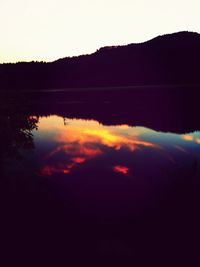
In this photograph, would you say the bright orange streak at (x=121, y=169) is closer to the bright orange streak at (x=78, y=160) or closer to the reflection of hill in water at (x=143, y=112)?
the bright orange streak at (x=78, y=160)

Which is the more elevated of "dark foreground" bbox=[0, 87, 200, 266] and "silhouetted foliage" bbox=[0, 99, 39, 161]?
"silhouetted foliage" bbox=[0, 99, 39, 161]

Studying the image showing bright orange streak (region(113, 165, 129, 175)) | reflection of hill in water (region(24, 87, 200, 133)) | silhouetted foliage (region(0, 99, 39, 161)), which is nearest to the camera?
silhouetted foliage (region(0, 99, 39, 161))

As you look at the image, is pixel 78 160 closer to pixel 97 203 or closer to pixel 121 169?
pixel 121 169

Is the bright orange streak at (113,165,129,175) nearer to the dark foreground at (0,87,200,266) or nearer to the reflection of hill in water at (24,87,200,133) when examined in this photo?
the dark foreground at (0,87,200,266)

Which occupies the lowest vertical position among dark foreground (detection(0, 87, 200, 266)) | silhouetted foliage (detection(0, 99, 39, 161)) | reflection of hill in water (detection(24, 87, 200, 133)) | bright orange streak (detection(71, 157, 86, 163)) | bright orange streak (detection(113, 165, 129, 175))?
bright orange streak (detection(71, 157, 86, 163))

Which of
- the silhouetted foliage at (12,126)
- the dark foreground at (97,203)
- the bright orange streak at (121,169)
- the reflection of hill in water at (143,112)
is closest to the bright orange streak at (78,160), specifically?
the dark foreground at (97,203)

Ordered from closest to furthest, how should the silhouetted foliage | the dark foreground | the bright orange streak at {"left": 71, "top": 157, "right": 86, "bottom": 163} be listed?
the dark foreground < the silhouetted foliage < the bright orange streak at {"left": 71, "top": 157, "right": 86, "bottom": 163}

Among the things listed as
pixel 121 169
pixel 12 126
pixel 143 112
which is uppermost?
pixel 12 126

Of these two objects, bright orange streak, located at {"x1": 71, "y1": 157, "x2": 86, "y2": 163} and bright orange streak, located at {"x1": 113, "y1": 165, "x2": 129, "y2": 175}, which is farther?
bright orange streak, located at {"x1": 71, "y1": 157, "x2": 86, "y2": 163}

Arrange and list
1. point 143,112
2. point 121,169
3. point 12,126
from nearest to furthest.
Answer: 1. point 12,126
2. point 121,169
3. point 143,112

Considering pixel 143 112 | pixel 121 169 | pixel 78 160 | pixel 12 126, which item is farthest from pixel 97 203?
pixel 143 112

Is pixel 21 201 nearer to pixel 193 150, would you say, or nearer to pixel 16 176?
pixel 16 176

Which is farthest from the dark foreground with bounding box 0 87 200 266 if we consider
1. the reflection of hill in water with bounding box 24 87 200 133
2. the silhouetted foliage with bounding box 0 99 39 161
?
the reflection of hill in water with bounding box 24 87 200 133

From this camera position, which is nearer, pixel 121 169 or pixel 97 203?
pixel 97 203
